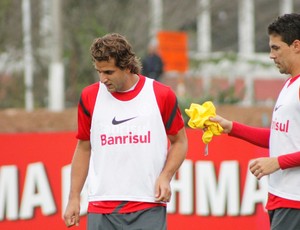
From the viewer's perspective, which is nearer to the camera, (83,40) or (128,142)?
(128,142)

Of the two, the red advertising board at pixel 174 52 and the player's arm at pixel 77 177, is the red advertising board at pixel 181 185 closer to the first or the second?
the player's arm at pixel 77 177

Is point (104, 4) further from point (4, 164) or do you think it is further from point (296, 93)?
point (296, 93)

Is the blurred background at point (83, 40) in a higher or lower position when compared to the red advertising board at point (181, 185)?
higher

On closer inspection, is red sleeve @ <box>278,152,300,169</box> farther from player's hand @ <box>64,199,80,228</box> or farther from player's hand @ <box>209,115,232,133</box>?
player's hand @ <box>64,199,80,228</box>

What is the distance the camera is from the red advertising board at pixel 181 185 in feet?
28.2

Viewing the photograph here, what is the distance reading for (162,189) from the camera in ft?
18.1

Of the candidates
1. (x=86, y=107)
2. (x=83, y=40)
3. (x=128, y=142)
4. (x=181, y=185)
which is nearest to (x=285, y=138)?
(x=128, y=142)

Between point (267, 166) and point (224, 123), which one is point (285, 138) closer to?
point (267, 166)

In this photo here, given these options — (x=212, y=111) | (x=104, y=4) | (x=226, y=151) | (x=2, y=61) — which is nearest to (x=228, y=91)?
(x=104, y=4)

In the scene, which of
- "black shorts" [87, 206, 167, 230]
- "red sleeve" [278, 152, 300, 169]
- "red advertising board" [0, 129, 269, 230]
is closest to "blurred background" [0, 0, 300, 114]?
"red advertising board" [0, 129, 269, 230]

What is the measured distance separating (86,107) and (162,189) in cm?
68

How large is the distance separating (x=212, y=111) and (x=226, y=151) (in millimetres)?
3477

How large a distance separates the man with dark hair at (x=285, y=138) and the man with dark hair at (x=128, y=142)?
58 cm

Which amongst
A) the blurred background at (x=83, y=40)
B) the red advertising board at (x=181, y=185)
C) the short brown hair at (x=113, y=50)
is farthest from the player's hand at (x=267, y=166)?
the blurred background at (x=83, y=40)
